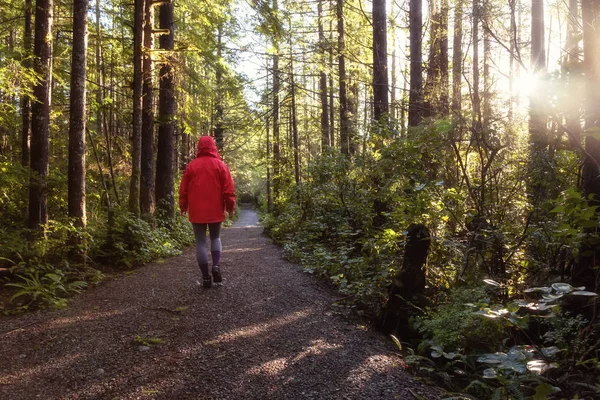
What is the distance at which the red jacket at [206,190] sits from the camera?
18.2 feet

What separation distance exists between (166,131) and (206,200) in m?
7.22

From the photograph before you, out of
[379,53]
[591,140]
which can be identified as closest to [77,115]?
[379,53]

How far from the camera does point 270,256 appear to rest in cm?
911

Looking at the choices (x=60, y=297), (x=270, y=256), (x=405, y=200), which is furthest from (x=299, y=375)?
(x=270, y=256)

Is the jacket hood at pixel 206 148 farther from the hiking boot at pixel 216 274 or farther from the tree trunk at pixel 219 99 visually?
the tree trunk at pixel 219 99

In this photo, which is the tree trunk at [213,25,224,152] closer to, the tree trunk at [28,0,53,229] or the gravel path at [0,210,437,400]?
the tree trunk at [28,0,53,229]

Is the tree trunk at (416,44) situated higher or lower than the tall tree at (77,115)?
higher

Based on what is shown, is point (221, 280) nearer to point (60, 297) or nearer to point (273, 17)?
point (60, 297)

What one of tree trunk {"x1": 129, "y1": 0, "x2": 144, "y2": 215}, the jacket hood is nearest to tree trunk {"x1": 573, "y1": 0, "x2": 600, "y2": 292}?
the jacket hood

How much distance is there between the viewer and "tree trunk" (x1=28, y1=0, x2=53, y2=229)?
8172mm

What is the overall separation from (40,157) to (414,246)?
28.2 feet

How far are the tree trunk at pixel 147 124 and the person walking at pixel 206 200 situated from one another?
435 centimetres

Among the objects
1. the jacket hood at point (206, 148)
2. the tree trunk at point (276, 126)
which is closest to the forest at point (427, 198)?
the jacket hood at point (206, 148)

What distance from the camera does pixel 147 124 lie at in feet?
33.4
